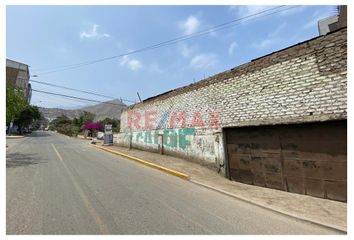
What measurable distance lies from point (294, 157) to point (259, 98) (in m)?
2.45

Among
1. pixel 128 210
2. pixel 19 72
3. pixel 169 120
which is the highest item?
pixel 19 72

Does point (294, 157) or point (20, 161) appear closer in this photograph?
point (294, 157)

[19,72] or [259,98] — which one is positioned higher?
[19,72]

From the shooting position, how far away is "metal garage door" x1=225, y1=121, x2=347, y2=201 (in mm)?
7246

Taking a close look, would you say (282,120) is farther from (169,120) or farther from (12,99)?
(12,99)

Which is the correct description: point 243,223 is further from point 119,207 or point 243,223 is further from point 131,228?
point 119,207

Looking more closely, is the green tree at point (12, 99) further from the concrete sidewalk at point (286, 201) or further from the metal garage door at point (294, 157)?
the metal garage door at point (294, 157)

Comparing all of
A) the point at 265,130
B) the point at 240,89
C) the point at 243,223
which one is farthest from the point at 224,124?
the point at 243,223

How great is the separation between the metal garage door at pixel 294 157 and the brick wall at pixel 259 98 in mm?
362

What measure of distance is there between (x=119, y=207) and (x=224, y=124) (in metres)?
6.49

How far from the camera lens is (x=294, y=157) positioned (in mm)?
8328

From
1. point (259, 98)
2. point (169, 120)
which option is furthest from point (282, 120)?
point (169, 120)

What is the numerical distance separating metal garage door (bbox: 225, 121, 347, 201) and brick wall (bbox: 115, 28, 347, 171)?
36cm
